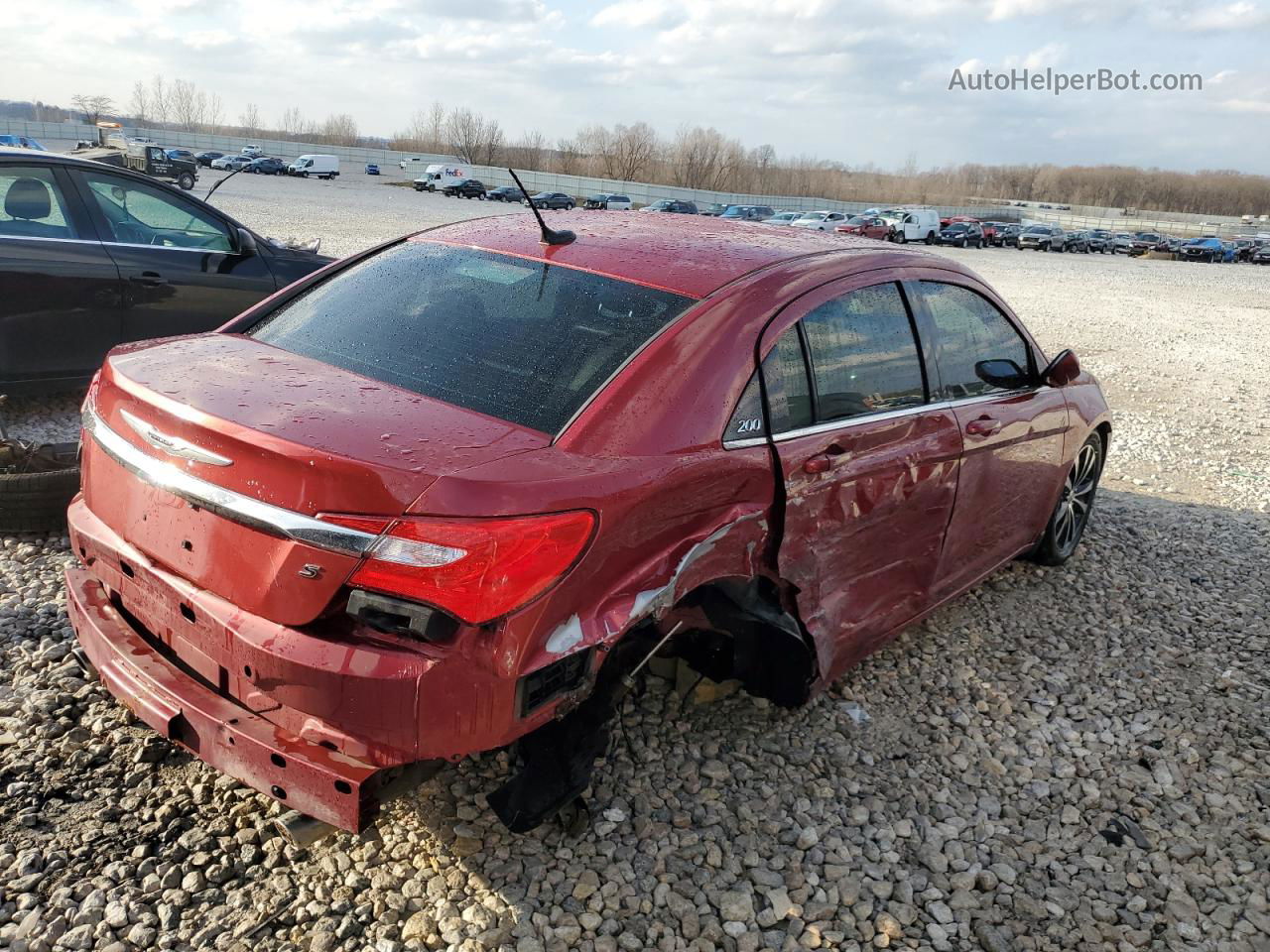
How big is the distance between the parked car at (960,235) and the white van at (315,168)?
35.7m

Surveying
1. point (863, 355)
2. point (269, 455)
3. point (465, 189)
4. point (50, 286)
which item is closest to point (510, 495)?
point (269, 455)

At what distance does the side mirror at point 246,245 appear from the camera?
6.48 m

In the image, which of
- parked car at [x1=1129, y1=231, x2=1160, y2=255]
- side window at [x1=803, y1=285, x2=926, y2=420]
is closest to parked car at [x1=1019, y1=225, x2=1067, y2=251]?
parked car at [x1=1129, y1=231, x2=1160, y2=255]

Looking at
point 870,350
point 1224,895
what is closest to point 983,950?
point 1224,895

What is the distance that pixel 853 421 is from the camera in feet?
10.5

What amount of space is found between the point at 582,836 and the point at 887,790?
1.06m

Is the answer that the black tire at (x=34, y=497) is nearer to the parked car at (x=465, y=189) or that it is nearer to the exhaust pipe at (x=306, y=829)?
the exhaust pipe at (x=306, y=829)

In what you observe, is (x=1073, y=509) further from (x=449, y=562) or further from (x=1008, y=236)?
(x=1008, y=236)

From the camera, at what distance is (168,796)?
9.43 feet

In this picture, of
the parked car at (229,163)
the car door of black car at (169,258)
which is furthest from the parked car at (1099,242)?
the car door of black car at (169,258)

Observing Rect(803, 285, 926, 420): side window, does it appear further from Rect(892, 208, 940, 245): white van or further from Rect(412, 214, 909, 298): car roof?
Rect(892, 208, 940, 245): white van

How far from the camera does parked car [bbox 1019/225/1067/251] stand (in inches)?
1991

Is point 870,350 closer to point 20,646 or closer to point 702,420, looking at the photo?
point 702,420

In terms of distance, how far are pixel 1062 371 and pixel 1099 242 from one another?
186 feet
